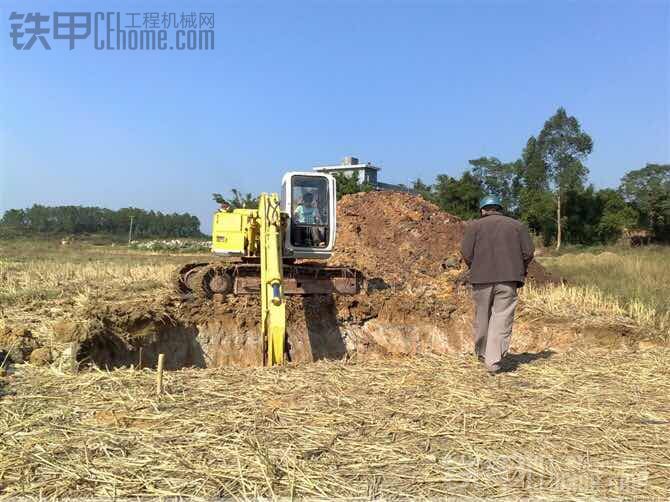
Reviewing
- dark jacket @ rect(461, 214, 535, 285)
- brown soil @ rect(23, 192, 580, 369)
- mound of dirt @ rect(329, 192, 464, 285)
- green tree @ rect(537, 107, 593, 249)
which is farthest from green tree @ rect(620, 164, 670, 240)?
dark jacket @ rect(461, 214, 535, 285)

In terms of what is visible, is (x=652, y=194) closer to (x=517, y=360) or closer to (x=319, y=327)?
(x=319, y=327)

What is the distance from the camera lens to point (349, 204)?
17.7m

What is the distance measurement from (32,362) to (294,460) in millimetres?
3870

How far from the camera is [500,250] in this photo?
575cm

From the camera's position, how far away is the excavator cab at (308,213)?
930 cm

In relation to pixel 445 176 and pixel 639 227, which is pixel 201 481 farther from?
pixel 639 227

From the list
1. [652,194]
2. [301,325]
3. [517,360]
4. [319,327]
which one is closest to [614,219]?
[652,194]

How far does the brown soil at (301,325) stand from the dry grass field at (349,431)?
265 centimetres

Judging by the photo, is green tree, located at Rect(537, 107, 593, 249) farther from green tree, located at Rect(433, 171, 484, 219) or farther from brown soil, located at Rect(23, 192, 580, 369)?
brown soil, located at Rect(23, 192, 580, 369)

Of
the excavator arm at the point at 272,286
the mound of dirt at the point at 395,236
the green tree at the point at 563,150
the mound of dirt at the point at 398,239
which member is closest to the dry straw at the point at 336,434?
the excavator arm at the point at 272,286

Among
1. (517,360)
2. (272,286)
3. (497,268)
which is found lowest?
(517,360)

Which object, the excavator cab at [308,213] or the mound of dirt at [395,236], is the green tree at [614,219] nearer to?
the mound of dirt at [395,236]

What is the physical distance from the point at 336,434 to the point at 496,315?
2615mm

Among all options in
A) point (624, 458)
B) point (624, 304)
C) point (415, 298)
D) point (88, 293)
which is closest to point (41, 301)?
point (88, 293)
